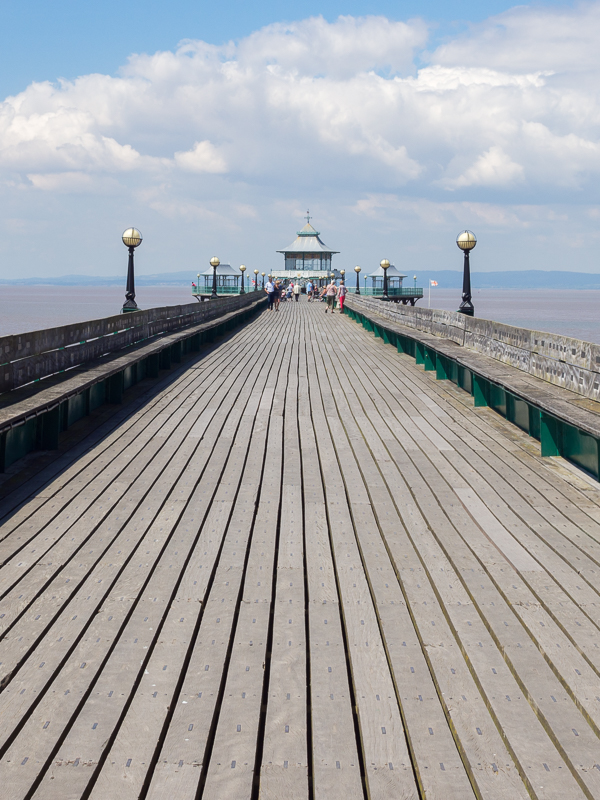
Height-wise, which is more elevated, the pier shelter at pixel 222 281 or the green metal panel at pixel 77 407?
the pier shelter at pixel 222 281

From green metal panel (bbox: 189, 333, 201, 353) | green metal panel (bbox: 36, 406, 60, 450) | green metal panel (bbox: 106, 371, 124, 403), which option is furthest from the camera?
green metal panel (bbox: 189, 333, 201, 353)

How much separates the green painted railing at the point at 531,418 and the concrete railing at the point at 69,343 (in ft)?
16.6

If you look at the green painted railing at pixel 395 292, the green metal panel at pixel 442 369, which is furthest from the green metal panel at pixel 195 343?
the green painted railing at pixel 395 292

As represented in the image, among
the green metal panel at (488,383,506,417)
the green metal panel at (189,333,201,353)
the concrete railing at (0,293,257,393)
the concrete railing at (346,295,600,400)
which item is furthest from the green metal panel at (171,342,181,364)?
the green metal panel at (488,383,506,417)

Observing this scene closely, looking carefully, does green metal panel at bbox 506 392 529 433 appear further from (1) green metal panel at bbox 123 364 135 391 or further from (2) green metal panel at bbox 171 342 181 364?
(2) green metal panel at bbox 171 342 181 364

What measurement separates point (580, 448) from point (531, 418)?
141 cm

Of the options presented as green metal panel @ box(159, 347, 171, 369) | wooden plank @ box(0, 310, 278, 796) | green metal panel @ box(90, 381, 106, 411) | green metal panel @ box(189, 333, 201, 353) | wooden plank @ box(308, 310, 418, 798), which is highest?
green metal panel @ box(189, 333, 201, 353)

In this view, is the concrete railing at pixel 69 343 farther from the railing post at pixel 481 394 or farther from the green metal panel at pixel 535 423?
the green metal panel at pixel 535 423

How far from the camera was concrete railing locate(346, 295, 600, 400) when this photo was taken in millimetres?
7441

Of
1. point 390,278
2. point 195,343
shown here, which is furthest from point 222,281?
point 195,343

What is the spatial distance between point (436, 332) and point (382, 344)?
189 inches

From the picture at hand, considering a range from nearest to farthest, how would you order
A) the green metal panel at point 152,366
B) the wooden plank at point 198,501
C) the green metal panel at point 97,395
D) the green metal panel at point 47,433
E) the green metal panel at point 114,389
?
A: the wooden plank at point 198,501 → the green metal panel at point 47,433 → the green metal panel at point 97,395 → the green metal panel at point 114,389 → the green metal panel at point 152,366

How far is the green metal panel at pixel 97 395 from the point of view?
9.73 m

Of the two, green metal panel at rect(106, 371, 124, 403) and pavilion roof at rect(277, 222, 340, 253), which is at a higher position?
pavilion roof at rect(277, 222, 340, 253)
